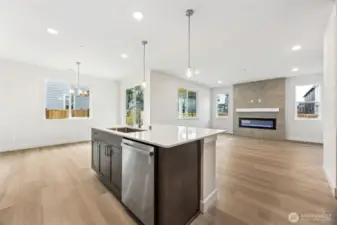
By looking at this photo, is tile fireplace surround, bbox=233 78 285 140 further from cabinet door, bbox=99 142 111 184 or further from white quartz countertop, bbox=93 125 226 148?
cabinet door, bbox=99 142 111 184

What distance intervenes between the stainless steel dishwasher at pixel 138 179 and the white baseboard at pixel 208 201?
716mm

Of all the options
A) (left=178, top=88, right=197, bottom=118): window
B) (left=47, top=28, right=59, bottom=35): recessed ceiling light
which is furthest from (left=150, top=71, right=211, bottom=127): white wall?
(left=47, top=28, right=59, bottom=35): recessed ceiling light

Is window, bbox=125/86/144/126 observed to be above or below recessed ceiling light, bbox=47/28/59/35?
below

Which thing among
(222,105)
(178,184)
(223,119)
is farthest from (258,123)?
(178,184)

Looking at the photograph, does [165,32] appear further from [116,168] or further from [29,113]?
[29,113]

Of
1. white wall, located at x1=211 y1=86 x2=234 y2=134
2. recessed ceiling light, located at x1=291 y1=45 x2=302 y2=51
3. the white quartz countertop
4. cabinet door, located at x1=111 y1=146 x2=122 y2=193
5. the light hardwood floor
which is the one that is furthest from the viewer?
white wall, located at x1=211 y1=86 x2=234 y2=134

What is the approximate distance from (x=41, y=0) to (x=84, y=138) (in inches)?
212

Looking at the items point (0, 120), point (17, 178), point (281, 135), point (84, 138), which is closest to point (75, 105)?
point (84, 138)

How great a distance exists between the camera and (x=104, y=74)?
6.70 m

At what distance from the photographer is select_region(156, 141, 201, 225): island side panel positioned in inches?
61.8

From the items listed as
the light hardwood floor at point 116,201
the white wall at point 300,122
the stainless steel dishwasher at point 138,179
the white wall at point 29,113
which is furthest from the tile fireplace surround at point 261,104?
the stainless steel dishwasher at point 138,179

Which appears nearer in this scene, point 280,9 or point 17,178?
point 280,9

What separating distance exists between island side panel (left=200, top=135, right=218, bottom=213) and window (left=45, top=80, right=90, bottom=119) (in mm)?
5289

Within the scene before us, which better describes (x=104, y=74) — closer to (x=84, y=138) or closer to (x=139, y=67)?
(x=139, y=67)
